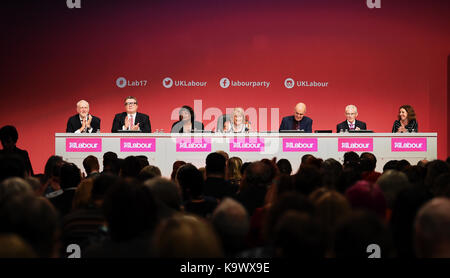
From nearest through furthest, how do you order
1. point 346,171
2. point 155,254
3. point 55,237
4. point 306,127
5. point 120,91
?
point 155,254
point 55,237
point 346,171
point 306,127
point 120,91

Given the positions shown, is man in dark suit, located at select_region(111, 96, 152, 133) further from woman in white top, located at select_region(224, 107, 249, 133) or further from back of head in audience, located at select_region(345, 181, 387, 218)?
back of head in audience, located at select_region(345, 181, 387, 218)

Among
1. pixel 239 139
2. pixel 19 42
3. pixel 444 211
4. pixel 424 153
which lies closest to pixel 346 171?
pixel 444 211

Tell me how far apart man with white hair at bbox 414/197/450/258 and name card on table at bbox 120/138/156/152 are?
562cm

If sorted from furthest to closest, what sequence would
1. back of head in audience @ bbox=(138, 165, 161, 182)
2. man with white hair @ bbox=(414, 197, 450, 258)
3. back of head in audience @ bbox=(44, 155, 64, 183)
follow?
back of head in audience @ bbox=(44, 155, 64, 183) < back of head in audience @ bbox=(138, 165, 161, 182) < man with white hair @ bbox=(414, 197, 450, 258)

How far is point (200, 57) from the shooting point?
9.63 m

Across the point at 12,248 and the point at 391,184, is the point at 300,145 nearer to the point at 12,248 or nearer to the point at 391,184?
the point at 391,184

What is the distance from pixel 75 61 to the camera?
9594mm

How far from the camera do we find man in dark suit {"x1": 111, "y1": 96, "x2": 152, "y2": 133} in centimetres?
779

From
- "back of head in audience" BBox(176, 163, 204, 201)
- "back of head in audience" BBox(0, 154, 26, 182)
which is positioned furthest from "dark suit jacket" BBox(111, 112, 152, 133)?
"back of head in audience" BBox(176, 163, 204, 201)

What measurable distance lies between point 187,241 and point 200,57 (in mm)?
8374

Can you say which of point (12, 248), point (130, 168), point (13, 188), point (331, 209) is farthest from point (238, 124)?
point (12, 248)

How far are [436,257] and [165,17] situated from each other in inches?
339

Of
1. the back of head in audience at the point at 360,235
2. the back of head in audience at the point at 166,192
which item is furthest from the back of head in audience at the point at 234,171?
the back of head in audience at the point at 360,235

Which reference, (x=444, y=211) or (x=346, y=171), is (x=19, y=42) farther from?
(x=444, y=211)
